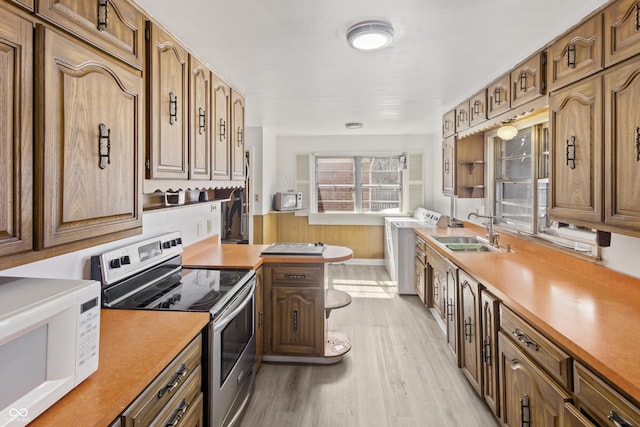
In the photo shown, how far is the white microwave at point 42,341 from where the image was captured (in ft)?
2.62

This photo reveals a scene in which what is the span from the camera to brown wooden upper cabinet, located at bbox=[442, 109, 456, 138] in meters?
3.76

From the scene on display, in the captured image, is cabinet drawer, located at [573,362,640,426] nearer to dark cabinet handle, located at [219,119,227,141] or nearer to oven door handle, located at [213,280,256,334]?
oven door handle, located at [213,280,256,334]

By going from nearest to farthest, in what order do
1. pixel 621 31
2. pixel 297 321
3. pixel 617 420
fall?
pixel 617 420
pixel 621 31
pixel 297 321

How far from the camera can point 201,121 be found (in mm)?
2127

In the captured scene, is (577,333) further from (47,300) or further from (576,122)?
(47,300)

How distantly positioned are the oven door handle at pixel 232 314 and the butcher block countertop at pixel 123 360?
4.8 inches

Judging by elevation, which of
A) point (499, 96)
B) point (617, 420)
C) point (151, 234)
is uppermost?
point (499, 96)

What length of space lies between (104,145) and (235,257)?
64.1 inches

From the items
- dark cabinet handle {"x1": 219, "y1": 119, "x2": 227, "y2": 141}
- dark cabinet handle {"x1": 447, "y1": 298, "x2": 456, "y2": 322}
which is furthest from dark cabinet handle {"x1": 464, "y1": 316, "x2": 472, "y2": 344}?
dark cabinet handle {"x1": 219, "y1": 119, "x2": 227, "y2": 141}

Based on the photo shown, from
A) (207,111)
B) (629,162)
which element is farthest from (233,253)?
(629,162)

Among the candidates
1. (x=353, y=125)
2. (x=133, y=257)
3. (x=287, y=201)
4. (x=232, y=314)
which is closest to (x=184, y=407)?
(x=232, y=314)

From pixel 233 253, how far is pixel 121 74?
70.8 inches

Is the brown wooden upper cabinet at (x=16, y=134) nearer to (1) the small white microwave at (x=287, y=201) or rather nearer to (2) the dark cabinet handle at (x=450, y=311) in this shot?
(2) the dark cabinet handle at (x=450, y=311)

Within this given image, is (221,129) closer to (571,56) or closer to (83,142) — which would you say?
(83,142)
